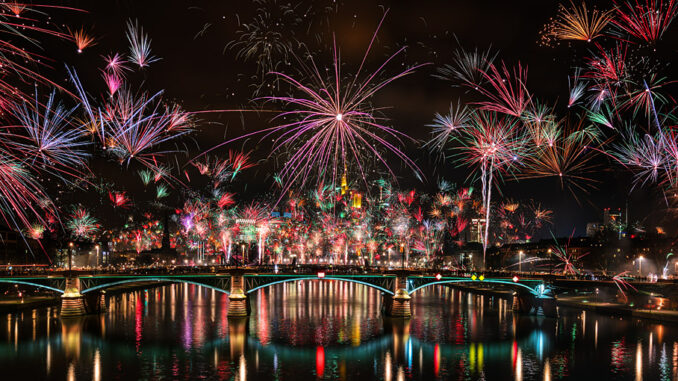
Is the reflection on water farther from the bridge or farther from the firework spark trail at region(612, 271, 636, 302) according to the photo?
the firework spark trail at region(612, 271, 636, 302)

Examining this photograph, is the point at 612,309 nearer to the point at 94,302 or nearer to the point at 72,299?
the point at 94,302

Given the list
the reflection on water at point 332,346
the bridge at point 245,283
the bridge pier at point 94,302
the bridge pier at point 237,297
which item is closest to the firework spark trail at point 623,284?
the reflection on water at point 332,346

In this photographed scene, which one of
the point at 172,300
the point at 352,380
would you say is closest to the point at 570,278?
the point at 352,380

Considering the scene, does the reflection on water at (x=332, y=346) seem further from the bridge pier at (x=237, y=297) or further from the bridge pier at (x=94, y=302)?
the bridge pier at (x=94, y=302)

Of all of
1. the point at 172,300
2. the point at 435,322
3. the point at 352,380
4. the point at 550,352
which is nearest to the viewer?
the point at 352,380

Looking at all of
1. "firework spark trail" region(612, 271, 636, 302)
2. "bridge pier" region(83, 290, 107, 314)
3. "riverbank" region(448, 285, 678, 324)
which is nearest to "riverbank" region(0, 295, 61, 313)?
"bridge pier" region(83, 290, 107, 314)

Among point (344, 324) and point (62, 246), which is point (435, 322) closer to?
point (344, 324)
